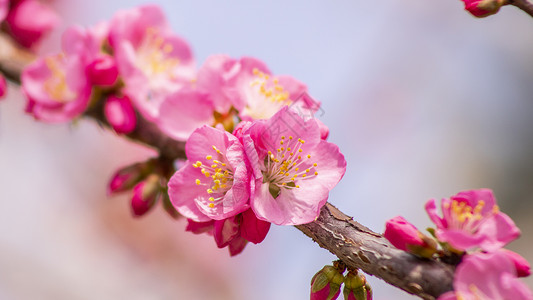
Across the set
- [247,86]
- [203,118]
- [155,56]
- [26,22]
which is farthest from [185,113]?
[26,22]

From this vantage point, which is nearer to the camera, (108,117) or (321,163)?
(321,163)

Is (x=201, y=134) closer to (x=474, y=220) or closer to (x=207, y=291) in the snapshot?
(x=474, y=220)

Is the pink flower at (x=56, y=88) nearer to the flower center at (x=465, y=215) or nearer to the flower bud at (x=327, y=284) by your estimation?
the flower bud at (x=327, y=284)

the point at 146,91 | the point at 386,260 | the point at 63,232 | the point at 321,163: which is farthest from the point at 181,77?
the point at 63,232

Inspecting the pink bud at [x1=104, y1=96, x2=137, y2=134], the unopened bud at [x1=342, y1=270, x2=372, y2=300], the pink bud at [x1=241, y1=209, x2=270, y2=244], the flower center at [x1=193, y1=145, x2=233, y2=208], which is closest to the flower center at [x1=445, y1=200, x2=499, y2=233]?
the unopened bud at [x1=342, y1=270, x2=372, y2=300]

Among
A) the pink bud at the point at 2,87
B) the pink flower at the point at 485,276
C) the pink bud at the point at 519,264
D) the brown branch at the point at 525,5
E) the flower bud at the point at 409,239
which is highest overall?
the brown branch at the point at 525,5

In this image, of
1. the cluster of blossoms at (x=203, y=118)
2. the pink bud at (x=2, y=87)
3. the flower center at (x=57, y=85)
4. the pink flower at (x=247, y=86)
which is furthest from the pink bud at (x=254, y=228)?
the pink bud at (x=2, y=87)

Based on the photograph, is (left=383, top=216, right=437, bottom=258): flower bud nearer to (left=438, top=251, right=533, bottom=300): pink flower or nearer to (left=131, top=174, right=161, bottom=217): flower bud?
(left=438, top=251, right=533, bottom=300): pink flower
